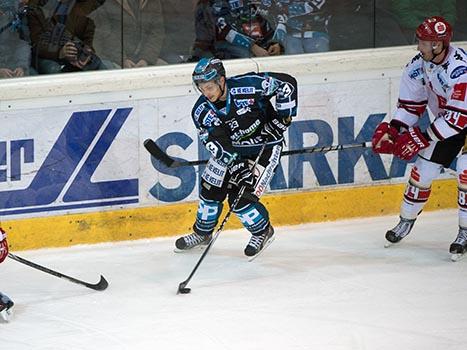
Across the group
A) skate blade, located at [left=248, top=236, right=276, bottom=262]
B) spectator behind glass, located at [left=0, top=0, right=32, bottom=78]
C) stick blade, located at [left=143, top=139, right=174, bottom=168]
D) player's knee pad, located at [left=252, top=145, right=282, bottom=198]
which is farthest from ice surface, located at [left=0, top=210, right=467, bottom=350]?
spectator behind glass, located at [left=0, top=0, right=32, bottom=78]

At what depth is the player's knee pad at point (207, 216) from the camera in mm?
6363

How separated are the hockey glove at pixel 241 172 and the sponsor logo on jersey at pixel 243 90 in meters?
0.33

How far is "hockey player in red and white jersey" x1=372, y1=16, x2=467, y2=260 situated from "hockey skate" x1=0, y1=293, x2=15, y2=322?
72.0 inches

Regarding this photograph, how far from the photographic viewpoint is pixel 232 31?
22.4 feet

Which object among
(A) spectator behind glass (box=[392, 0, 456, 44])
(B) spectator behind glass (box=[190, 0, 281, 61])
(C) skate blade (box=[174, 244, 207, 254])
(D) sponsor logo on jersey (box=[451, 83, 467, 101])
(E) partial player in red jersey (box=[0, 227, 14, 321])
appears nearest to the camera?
(E) partial player in red jersey (box=[0, 227, 14, 321])

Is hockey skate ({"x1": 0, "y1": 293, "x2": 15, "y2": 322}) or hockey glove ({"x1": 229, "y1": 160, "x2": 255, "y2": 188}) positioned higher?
hockey glove ({"x1": 229, "y1": 160, "x2": 255, "y2": 188})

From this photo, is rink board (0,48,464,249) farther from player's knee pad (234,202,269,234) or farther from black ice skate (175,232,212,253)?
player's knee pad (234,202,269,234)

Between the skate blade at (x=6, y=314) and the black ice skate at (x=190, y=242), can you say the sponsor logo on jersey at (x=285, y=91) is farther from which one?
the skate blade at (x=6, y=314)

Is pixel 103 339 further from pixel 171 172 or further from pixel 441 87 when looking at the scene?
pixel 441 87

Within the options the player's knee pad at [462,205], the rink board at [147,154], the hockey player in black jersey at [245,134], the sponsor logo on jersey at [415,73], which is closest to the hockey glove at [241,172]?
the hockey player in black jersey at [245,134]

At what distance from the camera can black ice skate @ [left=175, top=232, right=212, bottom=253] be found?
645 cm

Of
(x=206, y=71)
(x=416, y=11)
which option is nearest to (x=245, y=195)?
(x=206, y=71)

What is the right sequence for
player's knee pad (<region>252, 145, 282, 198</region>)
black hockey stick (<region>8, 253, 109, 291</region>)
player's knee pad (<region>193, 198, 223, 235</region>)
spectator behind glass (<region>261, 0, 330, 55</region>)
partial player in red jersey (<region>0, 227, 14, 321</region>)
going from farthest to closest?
spectator behind glass (<region>261, 0, 330, 55</region>) < player's knee pad (<region>193, 198, 223, 235</region>) < player's knee pad (<region>252, 145, 282, 198</region>) < black hockey stick (<region>8, 253, 109, 291</region>) < partial player in red jersey (<region>0, 227, 14, 321</region>)

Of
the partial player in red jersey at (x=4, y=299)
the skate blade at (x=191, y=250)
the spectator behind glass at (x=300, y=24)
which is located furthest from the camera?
the spectator behind glass at (x=300, y=24)
